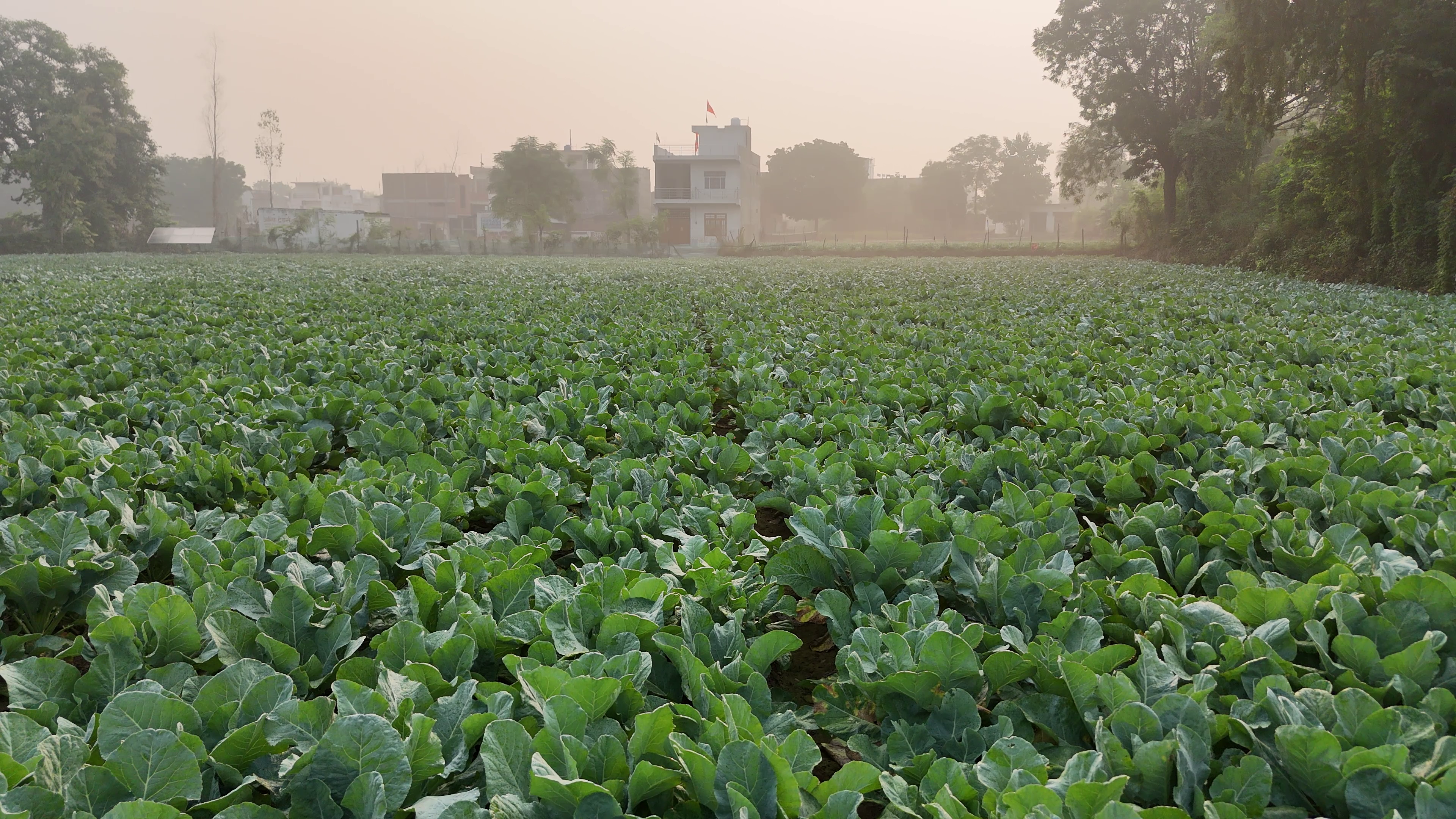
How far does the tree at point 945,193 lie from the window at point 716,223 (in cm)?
3664

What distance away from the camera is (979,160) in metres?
96.4

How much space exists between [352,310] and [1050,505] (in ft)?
33.4

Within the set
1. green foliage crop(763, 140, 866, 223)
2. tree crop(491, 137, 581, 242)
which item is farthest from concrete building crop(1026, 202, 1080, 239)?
tree crop(491, 137, 581, 242)

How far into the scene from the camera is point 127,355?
6371mm

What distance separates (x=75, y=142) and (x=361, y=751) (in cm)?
6263

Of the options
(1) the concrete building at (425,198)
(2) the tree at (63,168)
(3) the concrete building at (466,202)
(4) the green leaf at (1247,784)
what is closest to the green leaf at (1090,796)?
(4) the green leaf at (1247,784)

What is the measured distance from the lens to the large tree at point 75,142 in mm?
48031

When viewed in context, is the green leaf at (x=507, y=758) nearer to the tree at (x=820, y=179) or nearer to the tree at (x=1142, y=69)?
the tree at (x=1142, y=69)

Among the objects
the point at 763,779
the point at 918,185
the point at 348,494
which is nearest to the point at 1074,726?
the point at 763,779

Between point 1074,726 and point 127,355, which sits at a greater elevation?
point 127,355

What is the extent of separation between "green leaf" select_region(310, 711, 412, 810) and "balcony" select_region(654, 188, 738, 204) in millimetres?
67395

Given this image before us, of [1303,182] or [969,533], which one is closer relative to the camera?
[969,533]

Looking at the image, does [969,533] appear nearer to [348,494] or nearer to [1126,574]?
[1126,574]

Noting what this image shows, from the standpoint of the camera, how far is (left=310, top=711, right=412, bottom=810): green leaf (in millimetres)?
1312
